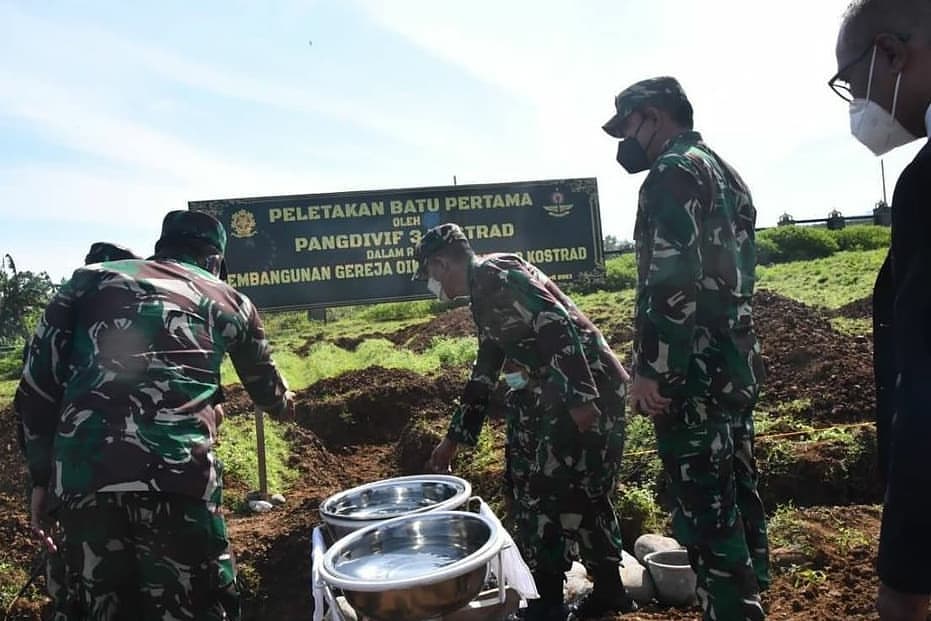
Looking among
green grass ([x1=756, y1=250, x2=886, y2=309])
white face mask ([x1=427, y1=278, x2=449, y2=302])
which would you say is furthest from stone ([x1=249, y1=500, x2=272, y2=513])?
green grass ([x1=756, y1=250, x2=886, y2=309])

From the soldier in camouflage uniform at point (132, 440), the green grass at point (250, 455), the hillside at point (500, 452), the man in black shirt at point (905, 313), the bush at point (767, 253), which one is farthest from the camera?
the bush at point (767, 253)

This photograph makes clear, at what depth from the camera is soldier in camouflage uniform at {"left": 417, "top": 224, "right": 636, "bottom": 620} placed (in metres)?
Answer: 3.34

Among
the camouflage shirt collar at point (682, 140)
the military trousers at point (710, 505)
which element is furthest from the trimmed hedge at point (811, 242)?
the military trousers at point (710, 505)

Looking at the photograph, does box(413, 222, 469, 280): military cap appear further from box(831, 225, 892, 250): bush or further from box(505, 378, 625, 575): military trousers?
box(831, 225, 892, 250): bush

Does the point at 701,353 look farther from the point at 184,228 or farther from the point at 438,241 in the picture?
the point at 184,228

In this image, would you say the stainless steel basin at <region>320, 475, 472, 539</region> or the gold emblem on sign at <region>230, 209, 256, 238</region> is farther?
the gold emblem on sign at <region>230, 209, 256, 238</region>

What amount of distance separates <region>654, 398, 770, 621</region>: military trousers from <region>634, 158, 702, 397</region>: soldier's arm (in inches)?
6.4

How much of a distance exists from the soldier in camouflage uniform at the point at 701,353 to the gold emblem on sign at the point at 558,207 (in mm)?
5884

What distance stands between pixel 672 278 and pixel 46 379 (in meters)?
2.21

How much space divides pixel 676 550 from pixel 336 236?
5755 millimetres

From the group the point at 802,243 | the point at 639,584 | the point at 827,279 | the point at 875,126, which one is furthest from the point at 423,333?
the point at 875,126

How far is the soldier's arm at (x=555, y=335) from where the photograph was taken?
3.21 meters

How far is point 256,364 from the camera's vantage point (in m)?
2.96

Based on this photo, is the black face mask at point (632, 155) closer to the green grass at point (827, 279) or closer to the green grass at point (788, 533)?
the green grass at point (788, 533)
